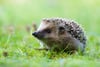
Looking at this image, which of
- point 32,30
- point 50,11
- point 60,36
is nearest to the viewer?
point 60,36

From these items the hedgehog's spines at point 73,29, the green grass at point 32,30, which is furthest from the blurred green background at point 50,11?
the hedgehog's spines at point 73,29

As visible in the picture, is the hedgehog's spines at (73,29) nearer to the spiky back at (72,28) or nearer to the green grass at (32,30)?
the spiky back at (72,28)

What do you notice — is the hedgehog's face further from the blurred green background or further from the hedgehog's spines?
the blurred green background

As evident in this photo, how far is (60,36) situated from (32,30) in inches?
120

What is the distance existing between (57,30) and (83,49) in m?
0.58

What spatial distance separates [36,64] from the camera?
6.12 m

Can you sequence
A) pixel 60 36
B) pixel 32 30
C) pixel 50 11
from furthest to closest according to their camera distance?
pixel 50 11 < pixel 32 30 < pixel 60 36

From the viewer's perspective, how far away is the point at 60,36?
23.9 ft

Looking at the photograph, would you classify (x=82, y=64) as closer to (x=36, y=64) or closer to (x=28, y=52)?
(x=36, y=64)

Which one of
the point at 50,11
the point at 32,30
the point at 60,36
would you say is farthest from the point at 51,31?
the point at 50,11

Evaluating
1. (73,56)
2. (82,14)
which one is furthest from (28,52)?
(82,14)

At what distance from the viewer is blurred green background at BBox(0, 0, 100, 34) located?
525 inches

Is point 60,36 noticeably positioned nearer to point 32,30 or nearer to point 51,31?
point 51,31

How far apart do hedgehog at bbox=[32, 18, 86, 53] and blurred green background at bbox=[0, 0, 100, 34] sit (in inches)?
173
